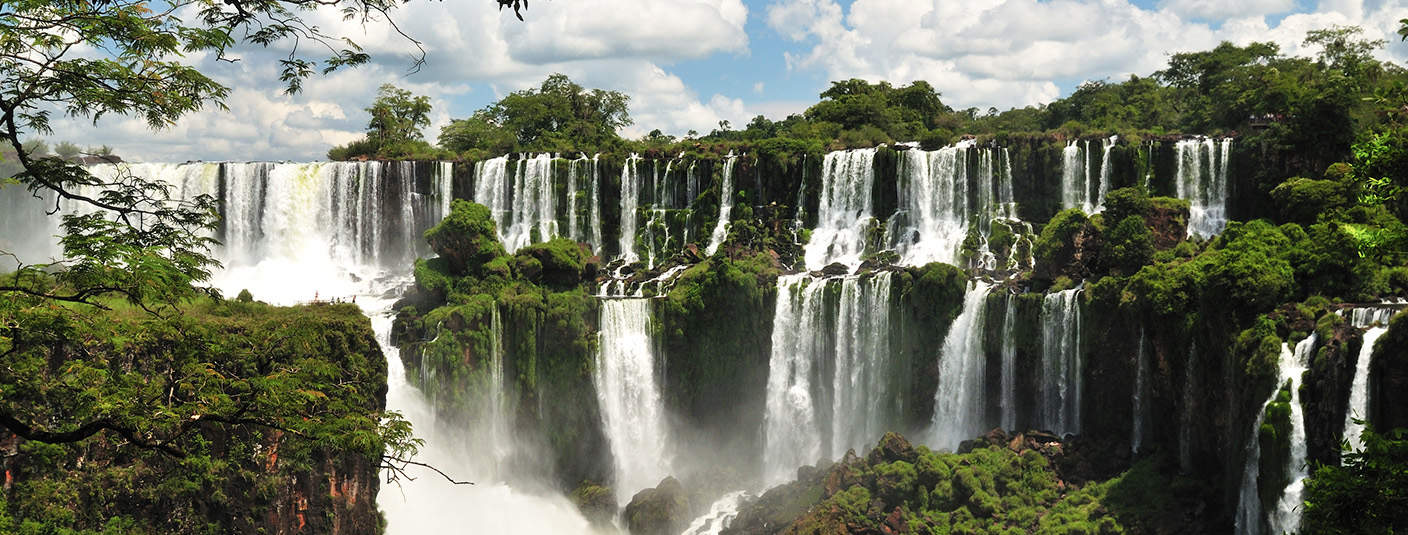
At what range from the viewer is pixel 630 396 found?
32.1m

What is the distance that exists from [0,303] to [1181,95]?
49.0m

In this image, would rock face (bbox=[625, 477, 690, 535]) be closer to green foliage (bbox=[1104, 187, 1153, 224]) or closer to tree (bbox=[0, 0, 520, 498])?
green foliage (bbox=[1104, 187, 1153, 224])

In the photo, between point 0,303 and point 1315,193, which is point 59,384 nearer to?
point 0,303

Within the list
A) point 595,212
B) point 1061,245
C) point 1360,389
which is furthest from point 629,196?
point 1360,389

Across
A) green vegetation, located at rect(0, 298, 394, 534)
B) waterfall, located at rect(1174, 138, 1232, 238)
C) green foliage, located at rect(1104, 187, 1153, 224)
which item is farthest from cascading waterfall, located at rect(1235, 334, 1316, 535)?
green vegetation, located at rect(0, 298, 394, 534)

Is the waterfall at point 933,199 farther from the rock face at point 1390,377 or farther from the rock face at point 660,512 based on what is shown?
the rock face at point 1390,377

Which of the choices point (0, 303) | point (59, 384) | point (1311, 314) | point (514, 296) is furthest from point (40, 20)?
point (514, 296)

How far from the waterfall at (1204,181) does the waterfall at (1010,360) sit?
754 cm

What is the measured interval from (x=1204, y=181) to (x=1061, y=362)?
32.1ft

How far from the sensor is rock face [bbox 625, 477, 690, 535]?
26812 mm

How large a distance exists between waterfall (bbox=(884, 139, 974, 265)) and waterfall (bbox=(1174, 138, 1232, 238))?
19.7ft

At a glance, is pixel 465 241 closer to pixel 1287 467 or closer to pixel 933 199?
pixel 933 199

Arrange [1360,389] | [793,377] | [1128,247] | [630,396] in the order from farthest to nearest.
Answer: [630,396]
[793,377]
[1128,247]
[1360,389]

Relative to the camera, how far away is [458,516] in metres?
27.0
